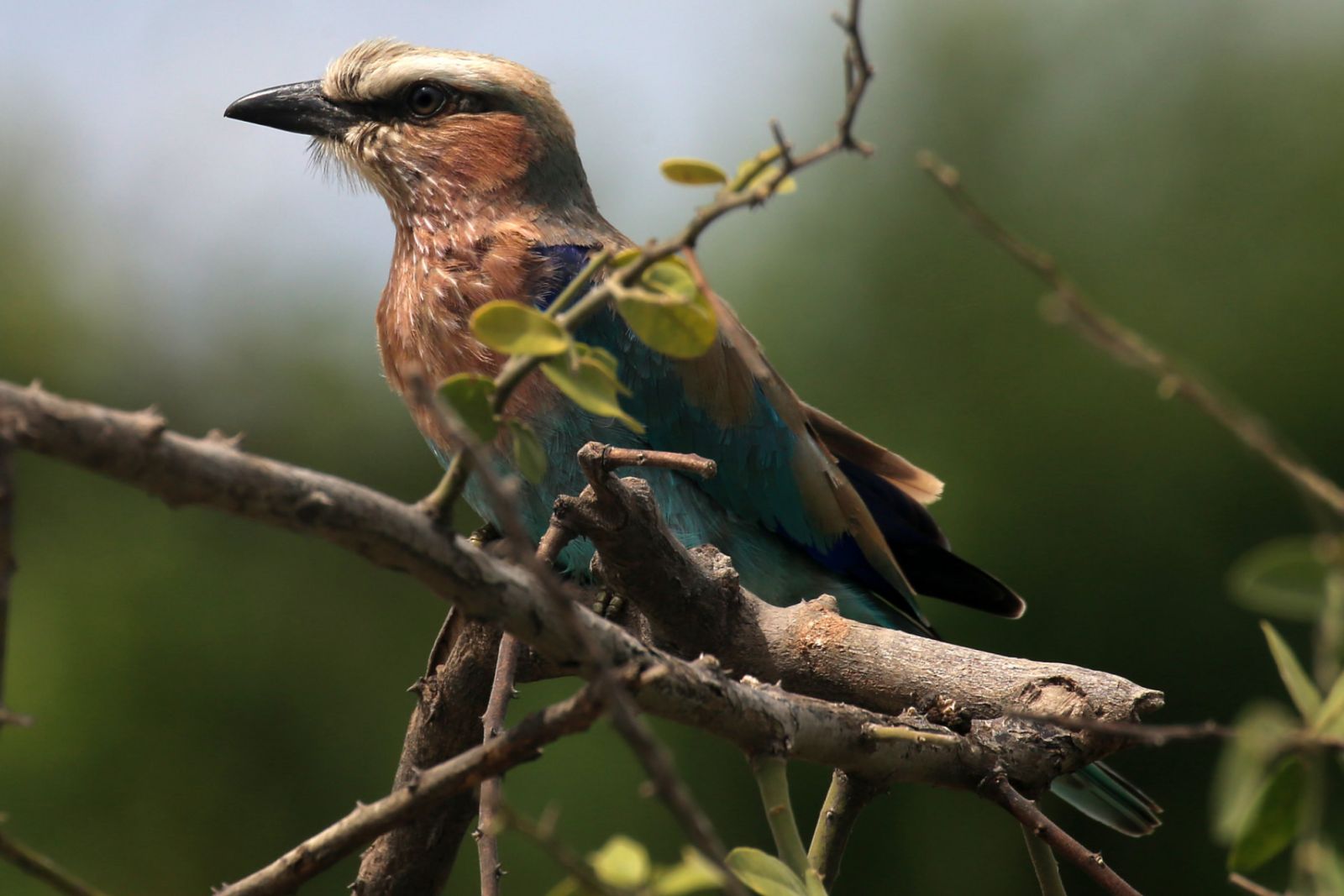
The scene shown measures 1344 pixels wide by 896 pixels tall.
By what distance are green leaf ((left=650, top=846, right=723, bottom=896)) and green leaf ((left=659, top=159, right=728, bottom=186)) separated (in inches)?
27.8

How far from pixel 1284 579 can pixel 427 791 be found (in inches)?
33.4

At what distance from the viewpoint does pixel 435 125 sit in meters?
4.16

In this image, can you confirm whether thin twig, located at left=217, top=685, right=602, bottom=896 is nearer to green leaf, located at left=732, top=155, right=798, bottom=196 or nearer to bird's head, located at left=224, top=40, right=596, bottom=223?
green leaf, located at left=732, top=155, right=798, bottom=196

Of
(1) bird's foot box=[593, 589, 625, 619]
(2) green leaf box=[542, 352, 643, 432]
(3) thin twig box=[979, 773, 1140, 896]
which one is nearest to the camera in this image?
(2) green leaf box=[542, 352, 643, 432]

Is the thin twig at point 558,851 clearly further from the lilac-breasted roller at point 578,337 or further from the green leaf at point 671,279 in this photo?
the lilac-breasted roller at point 578,337

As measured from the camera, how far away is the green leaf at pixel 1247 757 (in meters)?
0.98

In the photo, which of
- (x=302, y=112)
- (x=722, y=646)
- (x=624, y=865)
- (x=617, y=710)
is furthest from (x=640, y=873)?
(x=302, y=112)

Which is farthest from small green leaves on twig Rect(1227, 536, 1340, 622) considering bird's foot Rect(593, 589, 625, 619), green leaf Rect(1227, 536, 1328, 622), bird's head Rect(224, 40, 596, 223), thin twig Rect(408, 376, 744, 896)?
bird's head Rect(224, 40, 596, 223)

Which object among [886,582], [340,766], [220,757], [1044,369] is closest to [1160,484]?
[1044,369]

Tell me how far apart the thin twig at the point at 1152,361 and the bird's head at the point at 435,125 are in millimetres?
2768

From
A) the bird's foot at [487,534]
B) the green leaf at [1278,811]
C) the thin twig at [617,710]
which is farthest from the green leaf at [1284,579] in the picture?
the bird's foot at [487,534]

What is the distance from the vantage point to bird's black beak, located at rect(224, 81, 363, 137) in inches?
168

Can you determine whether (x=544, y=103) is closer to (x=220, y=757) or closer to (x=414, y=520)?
(x=414, y=520)

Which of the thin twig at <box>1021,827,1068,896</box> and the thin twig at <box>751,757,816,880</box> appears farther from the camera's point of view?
the thin twig at <box>1021,827,1068,896</box>
